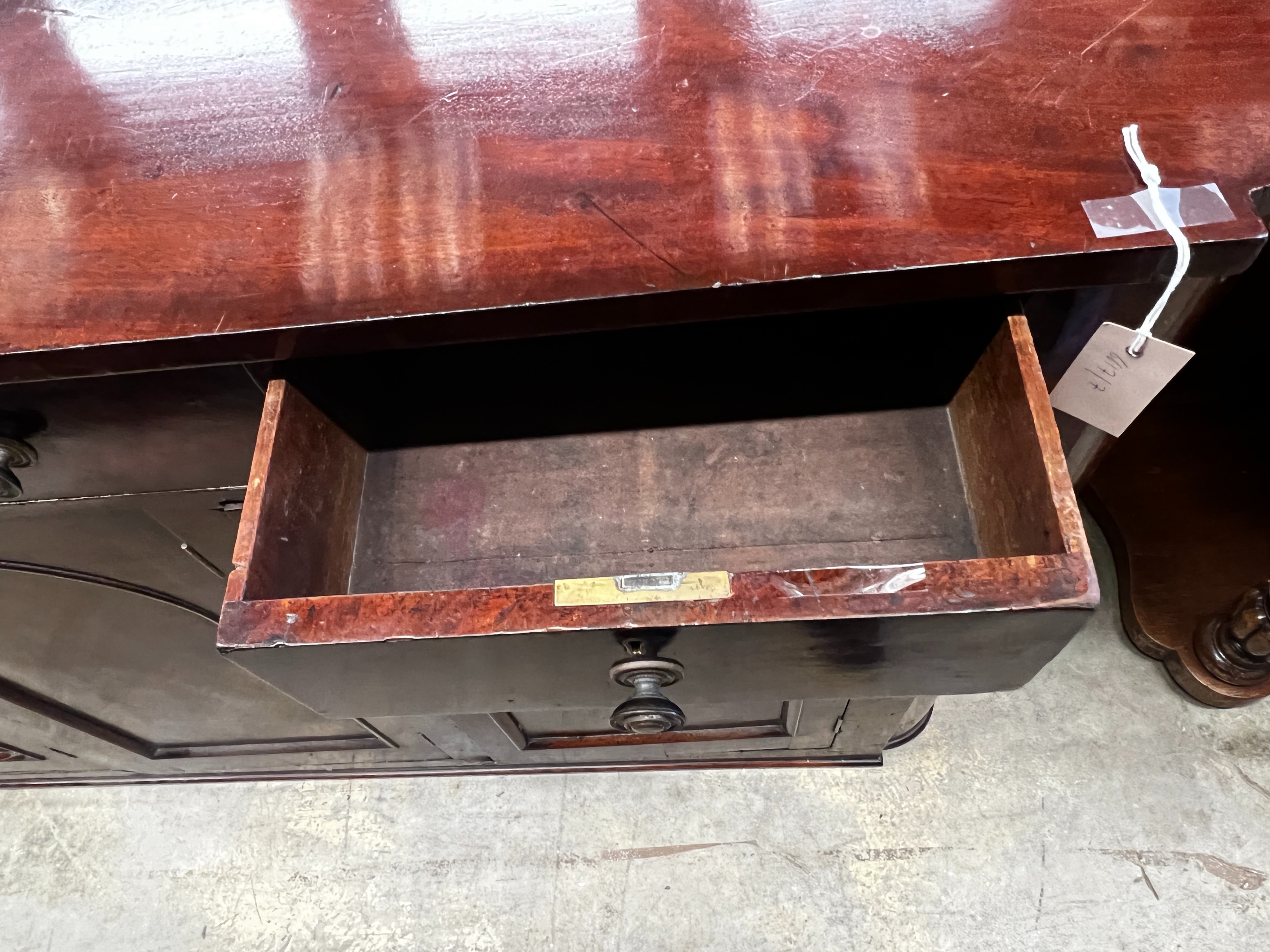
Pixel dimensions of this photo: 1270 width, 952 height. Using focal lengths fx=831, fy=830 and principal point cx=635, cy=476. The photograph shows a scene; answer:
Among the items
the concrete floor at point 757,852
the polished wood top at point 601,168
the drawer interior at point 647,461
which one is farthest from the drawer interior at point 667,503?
the concrete floor at point 757,852

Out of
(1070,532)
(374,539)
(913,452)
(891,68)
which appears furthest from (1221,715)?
(374,539)

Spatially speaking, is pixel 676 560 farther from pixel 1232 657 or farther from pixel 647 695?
pixel 1232 657

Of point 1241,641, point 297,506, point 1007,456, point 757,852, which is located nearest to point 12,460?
point 297,506

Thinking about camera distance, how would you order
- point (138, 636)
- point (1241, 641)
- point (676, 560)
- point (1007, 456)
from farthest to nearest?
point (1241, 641) → point (138, 636) → point (676, 560) → point (1007, 456)

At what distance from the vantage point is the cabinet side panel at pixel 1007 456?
1.72 feet

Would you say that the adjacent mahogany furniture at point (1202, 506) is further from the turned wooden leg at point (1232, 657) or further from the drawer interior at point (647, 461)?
the drawer interior at point (647, 461)

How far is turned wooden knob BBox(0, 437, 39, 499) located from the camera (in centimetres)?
64

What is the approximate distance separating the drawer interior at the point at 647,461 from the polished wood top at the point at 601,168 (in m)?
0.14

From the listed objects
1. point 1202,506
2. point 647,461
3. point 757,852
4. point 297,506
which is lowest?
point 757,852

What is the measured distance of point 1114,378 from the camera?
0.60 metres

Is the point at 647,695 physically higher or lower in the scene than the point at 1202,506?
lower

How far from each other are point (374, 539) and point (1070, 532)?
56cm

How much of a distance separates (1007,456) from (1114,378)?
92 mm

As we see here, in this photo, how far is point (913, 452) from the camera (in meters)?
0.74
